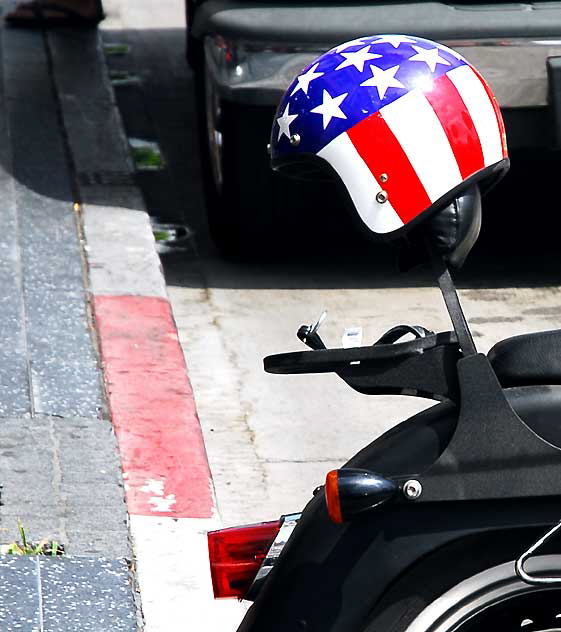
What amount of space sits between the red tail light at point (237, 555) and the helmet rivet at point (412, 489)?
0.33 m

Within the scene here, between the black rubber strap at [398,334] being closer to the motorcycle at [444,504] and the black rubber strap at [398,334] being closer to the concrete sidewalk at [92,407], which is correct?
the motorcycle at [444,504]

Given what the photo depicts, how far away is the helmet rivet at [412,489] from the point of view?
7.54ft

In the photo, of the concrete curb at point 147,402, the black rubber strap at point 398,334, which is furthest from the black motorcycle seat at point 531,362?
the concrete curb at point 147,402

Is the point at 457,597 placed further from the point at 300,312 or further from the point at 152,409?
the point at 300,312

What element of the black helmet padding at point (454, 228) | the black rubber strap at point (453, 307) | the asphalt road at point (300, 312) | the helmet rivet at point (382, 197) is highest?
the helmet rivet at point (382, 197)

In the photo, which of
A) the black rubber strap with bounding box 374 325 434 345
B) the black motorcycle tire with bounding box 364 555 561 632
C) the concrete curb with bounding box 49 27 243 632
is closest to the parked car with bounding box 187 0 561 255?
the concrete curb with bounding box 49 27 243 632

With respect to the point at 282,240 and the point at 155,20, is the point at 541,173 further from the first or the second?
the point at 155,20

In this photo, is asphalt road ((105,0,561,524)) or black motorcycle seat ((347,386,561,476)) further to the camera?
asphalt road ((105,0,561,524))

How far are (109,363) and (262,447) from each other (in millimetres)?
671

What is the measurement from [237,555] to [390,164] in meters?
0.71

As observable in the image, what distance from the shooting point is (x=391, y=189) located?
90.9 inches

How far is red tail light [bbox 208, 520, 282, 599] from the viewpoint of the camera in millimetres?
2564

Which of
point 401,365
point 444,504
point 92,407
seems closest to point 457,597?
point 444,504

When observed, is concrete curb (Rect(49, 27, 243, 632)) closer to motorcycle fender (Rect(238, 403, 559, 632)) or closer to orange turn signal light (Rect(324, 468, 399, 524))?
motorcycle fender (Rect(238, 403, 559, 632))
